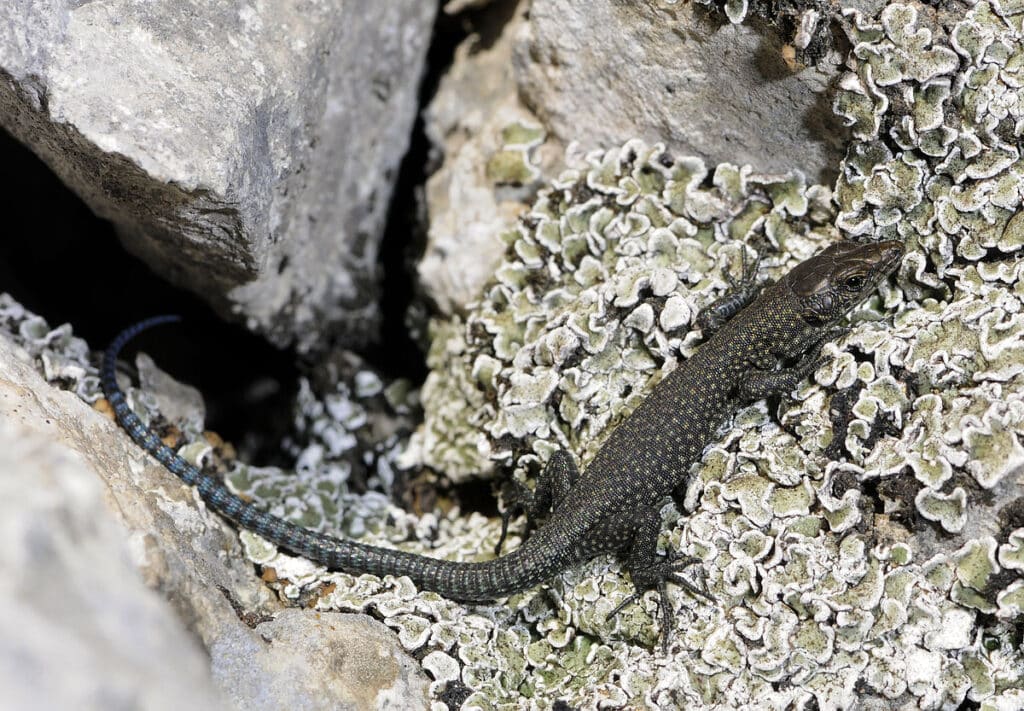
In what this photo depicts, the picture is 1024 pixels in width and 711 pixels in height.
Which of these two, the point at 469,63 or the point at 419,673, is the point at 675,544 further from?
the point at 469,63

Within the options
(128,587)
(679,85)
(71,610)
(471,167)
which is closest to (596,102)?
(679,85)

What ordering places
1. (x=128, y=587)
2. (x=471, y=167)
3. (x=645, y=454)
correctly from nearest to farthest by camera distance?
(x=128, y=587) → (x=645, y=454) → (x=471, y=167)

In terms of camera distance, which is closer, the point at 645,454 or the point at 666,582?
the point at 666,582

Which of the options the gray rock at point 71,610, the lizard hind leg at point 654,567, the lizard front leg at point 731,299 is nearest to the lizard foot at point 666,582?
the lizard hind leg at point 654,567

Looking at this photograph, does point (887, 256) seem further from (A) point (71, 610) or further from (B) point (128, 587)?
(A) point (71, 610)

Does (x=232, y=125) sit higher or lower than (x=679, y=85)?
lower

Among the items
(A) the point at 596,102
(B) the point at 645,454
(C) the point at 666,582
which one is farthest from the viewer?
(A) the point at 596,102

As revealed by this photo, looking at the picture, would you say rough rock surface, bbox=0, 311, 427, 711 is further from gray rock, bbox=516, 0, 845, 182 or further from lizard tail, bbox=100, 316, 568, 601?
gray rock, bbox=516, 0, 845, 182
